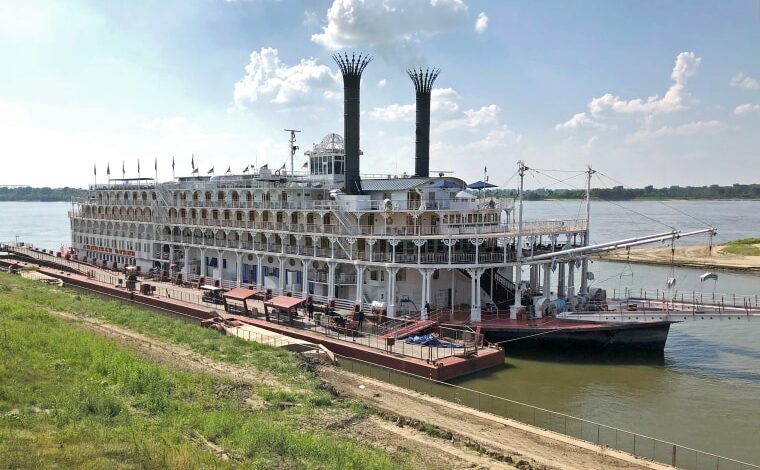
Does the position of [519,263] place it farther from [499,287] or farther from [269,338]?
[269,338]

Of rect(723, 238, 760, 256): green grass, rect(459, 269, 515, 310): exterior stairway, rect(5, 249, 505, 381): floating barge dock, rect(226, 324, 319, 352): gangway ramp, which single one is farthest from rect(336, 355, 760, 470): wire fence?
rect(723, 238, 760, 256): green grass

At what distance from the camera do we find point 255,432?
18.9 m

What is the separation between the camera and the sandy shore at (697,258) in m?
85.9

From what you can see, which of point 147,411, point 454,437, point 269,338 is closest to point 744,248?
point 269,338

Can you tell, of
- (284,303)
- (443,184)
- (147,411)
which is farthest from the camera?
(443,184)

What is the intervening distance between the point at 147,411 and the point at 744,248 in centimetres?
10277

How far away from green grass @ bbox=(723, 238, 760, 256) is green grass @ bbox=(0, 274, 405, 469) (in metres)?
90.1

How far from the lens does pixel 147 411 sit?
67.9ft

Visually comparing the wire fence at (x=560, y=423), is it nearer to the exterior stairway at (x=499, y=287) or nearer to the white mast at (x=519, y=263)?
the white mast at (x=519, y=263)

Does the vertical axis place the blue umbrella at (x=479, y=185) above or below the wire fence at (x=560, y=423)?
above

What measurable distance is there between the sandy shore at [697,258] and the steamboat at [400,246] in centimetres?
4611

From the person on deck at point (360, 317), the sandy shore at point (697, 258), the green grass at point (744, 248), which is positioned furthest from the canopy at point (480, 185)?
the green grass at point (744, 248)

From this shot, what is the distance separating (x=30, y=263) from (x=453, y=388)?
59.4 meters

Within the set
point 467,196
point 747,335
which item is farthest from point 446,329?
point 747,335
